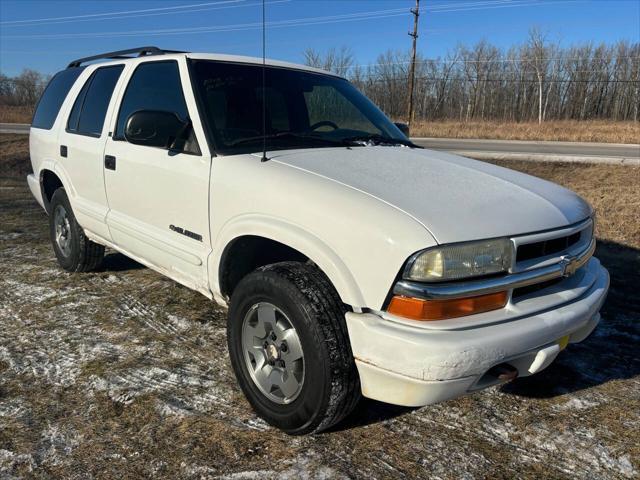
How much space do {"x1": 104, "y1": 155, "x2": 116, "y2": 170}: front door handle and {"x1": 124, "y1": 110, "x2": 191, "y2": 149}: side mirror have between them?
0.76 metres

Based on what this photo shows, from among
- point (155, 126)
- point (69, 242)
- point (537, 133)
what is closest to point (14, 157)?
point (69, 242)

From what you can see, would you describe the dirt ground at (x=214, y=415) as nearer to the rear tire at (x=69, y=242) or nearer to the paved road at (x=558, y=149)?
the rear tire at (x=69, y=242)

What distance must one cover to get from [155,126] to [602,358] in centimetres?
333

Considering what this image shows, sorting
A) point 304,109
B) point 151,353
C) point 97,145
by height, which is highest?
point 304,109

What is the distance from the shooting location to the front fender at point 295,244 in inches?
87.4

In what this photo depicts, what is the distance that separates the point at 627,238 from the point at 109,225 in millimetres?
6224

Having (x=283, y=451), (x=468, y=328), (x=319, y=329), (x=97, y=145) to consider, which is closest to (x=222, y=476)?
(x=283, y=451)

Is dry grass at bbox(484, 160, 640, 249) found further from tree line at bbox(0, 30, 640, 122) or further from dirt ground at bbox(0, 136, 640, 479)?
tree line at bbox(0, 30, 640, 122)

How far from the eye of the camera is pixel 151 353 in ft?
11.5

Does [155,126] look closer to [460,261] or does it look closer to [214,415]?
[214,415]

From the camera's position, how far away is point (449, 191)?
2.49m

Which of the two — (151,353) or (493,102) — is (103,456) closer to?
(151,353)

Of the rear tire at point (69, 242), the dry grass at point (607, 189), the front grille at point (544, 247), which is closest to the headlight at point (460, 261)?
the front grille at point (544, 247)

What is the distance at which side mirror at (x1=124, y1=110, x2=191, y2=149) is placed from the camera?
119 inches
